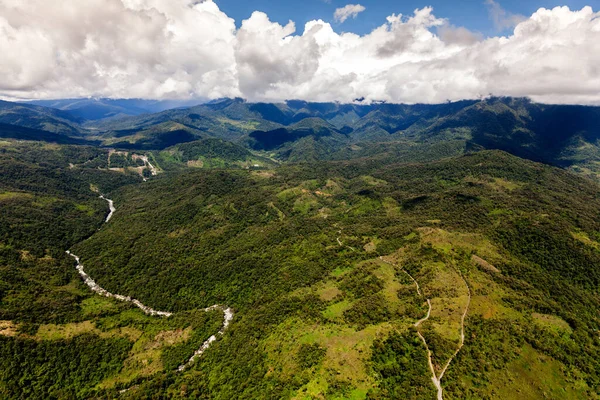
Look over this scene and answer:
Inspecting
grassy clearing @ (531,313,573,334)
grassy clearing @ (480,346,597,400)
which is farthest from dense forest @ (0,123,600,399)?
grassy clearing @ (531,313,573,334)

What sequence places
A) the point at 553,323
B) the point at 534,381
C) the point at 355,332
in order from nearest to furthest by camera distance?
the point at 534,381 → the point at 553,323 → the point at 355,332

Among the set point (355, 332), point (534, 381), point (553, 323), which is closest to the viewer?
point (534, 381)

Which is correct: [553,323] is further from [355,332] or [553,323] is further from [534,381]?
[355,332]

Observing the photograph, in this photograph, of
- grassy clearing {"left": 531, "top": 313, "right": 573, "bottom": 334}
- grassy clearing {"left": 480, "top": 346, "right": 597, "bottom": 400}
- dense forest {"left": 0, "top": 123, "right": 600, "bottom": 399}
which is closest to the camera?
grassy clearing {"left": 480, "top": 346, "right": 597, "bottom": 400}

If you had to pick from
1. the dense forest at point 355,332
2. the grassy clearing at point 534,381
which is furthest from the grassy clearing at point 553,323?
the grassy clearing at point 534,381

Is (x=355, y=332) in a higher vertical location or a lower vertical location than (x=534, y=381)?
lower

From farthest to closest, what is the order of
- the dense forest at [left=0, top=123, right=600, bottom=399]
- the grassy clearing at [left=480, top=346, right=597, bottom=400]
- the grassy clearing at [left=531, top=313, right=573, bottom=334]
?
the grassy clearing at [left=531, top=313, right=573, bottom=334]
the dense forest at [left=0, top=123, right=600, bottom=399]
the grassy clearing at [left=480, top=346, right=597, bottom=400]

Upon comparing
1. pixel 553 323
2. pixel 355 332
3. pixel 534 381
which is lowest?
pixel 355 332

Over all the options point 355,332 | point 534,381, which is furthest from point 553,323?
point 355,332

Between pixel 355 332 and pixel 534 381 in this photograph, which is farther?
pixel 355 332

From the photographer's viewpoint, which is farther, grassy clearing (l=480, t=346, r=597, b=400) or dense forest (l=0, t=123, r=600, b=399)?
dense forest (l=0, t=123, r=600, b=399)

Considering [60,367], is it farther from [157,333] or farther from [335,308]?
[335,308]

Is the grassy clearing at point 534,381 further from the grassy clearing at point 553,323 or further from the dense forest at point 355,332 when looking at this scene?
the grassy clearing at point 553,323

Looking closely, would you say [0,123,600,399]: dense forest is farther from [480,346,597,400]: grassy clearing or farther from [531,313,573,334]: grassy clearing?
[531,313,573,334]: grassy clearing
